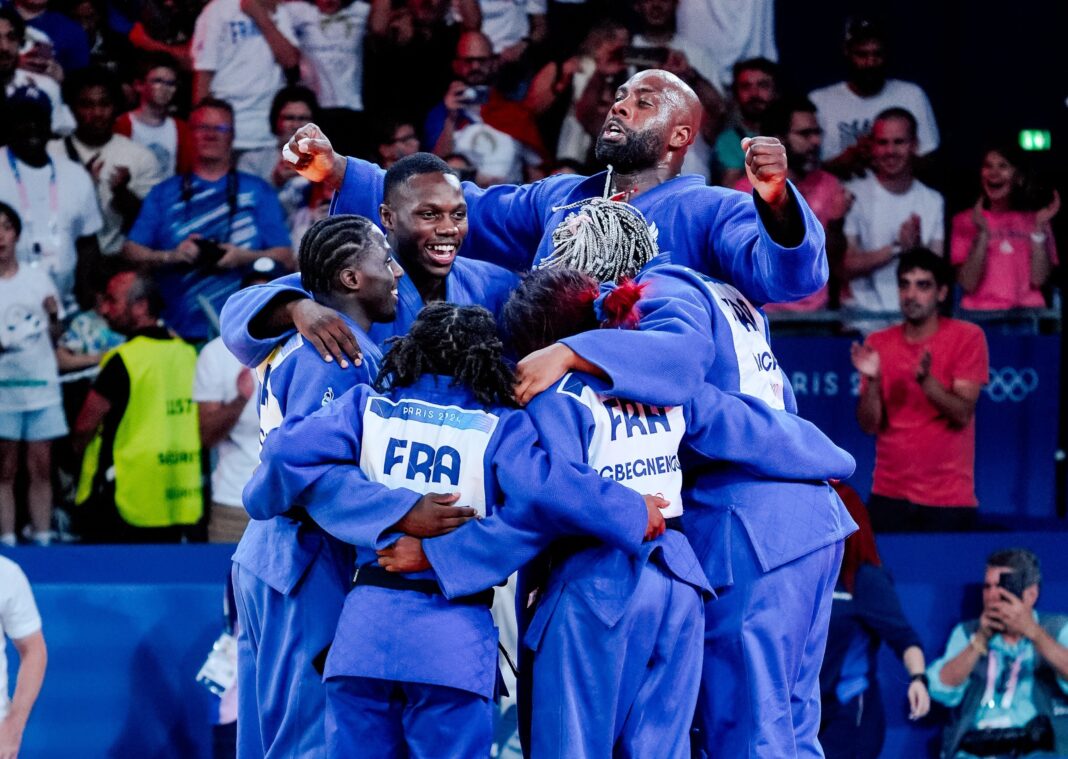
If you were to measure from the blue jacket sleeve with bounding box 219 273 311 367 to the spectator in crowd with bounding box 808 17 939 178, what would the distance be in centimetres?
427

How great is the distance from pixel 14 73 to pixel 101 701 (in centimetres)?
310

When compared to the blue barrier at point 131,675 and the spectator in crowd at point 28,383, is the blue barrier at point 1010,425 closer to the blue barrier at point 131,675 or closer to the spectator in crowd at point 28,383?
the blue barrier at point 131,675

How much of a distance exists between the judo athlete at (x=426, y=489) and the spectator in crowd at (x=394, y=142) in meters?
3.86

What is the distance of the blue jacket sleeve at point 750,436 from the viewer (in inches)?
146

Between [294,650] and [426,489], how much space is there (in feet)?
1.80

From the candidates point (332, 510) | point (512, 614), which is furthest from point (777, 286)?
point (512, 614)

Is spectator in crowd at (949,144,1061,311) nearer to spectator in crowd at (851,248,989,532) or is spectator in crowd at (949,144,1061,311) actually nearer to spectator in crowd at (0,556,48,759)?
spectator in crowd at (851,248,989,532)

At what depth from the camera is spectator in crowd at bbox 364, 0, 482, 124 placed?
7547 mm

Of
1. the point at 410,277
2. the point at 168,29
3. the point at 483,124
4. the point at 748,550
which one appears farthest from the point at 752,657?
the point at 168,29

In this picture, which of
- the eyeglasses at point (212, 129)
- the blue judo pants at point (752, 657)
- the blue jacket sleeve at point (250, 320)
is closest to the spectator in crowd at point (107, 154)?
the eyeglasses at point (212, 129)

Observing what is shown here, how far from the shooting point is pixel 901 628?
18.8ft

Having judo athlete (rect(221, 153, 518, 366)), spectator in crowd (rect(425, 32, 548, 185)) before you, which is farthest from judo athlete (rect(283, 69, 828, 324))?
spectator in crowd (rect(425, 32, 548, 185))

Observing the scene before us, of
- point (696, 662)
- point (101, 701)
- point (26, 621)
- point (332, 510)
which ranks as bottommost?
point (101, 701)

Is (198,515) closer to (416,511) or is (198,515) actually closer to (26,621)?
(26,621)
